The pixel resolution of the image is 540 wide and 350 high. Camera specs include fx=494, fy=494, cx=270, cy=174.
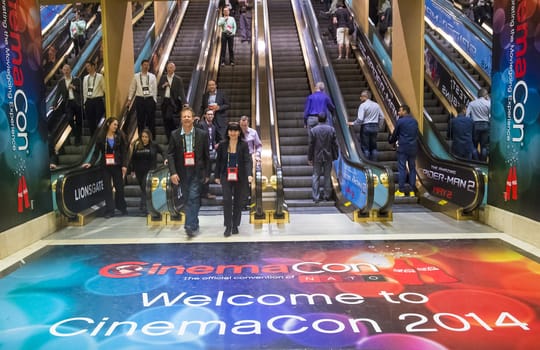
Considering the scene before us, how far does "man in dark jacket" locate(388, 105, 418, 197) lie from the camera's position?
8180 mm

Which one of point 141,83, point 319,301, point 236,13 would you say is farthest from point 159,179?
point 236,13

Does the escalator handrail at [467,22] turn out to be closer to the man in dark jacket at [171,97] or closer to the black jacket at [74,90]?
the man in dark jacket at [171,97]

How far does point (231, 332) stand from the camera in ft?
10.9

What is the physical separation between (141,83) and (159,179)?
253 centimetres

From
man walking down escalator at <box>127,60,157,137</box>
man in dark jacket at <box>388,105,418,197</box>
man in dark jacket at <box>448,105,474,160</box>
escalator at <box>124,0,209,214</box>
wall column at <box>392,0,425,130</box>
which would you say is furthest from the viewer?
wall column at <box>392,0,425,130</box>

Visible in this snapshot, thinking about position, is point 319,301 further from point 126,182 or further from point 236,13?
point 236,13

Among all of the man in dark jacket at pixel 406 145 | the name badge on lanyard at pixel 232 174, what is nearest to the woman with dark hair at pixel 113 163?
the name badge on lanyard at pixel 232 174

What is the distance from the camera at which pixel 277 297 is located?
157 inches

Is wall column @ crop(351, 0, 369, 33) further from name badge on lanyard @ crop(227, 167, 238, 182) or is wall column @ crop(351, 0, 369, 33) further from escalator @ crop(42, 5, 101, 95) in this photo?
name badge on lanyard @ crop(227, 167, 238, 182)

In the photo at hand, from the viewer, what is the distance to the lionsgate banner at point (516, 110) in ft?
17.8

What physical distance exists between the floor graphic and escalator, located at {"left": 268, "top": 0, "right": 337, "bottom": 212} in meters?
3.05

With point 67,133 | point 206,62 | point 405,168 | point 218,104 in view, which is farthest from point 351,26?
point 67,133

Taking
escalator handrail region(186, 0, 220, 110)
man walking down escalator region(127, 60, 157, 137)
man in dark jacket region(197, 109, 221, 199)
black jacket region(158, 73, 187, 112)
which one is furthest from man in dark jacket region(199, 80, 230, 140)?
man walking down escalator region(127, 60, 157, 137)

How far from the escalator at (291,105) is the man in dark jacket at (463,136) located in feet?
8.53
